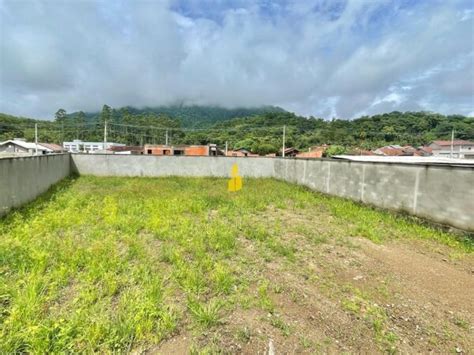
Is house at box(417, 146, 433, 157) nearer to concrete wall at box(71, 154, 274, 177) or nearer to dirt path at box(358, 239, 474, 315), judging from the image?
concrete wall at box(71, 154, 274, 177)

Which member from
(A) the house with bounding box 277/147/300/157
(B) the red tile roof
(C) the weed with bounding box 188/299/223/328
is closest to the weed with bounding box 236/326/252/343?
(C) the weed with bounding box 188/299/223/328

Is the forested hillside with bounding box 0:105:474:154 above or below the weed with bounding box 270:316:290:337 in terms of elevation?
above

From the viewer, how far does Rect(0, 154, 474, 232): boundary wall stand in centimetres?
431

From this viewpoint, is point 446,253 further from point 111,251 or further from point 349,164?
point 111,251

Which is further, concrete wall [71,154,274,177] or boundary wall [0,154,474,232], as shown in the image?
concrete wall [71,154,274,177]

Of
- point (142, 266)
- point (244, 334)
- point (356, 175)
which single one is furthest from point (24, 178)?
point (356, 175)

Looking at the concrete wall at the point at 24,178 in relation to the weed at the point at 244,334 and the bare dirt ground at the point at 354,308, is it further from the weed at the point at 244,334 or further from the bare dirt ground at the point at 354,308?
the weed at the point at 244,334

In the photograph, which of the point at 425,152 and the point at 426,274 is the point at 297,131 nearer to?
the point at 425,152

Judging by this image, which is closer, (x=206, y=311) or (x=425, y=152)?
(x=206, y=311)

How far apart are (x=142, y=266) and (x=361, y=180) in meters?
6.07

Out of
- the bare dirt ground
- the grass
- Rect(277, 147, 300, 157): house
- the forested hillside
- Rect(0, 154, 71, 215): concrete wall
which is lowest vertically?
the bare dirt ground

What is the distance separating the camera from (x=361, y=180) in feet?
22.2

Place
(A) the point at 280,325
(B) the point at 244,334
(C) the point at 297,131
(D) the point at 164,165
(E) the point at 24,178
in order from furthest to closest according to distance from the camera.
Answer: (C) the point at 297,131 < (D) the point at 164,165 < (E) the point at 24,178 < (A) the point at 280,325 < (B) the point at 244,334

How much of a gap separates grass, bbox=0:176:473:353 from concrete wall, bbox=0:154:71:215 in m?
0.38
